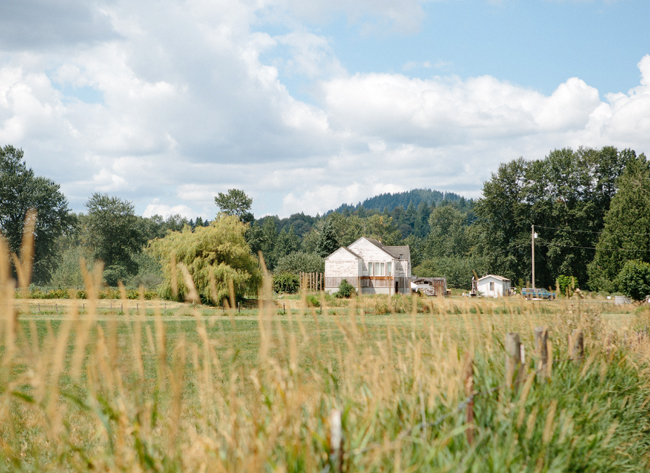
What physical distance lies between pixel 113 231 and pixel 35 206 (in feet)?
35.4

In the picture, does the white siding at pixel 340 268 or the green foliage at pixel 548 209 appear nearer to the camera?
the white siding at pixel 340 268

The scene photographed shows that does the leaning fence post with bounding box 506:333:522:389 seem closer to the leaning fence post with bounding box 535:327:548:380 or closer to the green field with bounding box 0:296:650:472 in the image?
the green field with bounding box 0:296:650:472

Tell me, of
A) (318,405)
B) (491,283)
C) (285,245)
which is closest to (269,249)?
(285,245)

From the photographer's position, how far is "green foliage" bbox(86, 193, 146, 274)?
59844mm

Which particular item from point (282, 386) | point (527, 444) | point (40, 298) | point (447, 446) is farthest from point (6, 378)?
point (40, 298)

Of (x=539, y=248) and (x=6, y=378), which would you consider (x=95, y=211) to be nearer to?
(x=539, y=248)

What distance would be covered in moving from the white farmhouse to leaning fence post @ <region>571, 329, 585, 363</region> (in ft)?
134

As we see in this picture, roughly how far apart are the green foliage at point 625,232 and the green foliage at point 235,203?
130 feet

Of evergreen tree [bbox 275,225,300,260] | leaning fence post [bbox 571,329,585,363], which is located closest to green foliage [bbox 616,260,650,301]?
leaning fence post [bbox 571,329,585,363]

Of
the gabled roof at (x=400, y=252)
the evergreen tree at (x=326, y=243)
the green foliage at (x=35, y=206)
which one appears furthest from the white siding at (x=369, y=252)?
the green foliage at (x=35, y=206)

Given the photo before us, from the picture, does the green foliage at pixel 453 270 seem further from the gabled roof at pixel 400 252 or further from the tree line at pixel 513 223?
the gabled roof at pixel 400 252

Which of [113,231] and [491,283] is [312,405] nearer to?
[491,283]

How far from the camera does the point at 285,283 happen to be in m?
45.7

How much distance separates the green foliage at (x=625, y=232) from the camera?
42.9m
